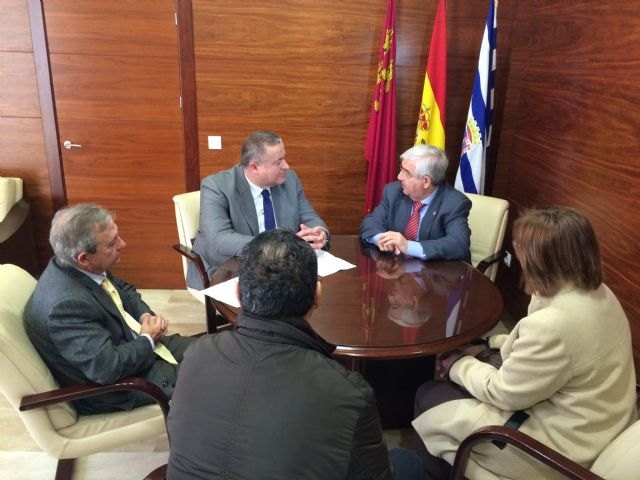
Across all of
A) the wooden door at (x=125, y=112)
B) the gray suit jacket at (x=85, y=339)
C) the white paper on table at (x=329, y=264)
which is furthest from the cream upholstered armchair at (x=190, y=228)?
the wooden door at (x=125, y=112)

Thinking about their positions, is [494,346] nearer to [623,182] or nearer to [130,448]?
[623,182]

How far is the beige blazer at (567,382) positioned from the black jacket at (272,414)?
0.52 meters

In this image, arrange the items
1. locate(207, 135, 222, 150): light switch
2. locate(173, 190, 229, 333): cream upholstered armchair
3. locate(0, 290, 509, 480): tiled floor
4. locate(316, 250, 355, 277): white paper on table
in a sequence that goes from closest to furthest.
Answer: locate(0, 290, 509, 480): tiled floor → locate(316, 250, 355, 277): white paper on table → locate(173, 190, 229, 333): cream upholstered armchair → locate(207, 135, 222, 150): light switch

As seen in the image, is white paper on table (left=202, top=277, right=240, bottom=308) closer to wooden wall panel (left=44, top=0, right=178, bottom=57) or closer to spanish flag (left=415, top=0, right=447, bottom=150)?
spanish flag (left=415, top=0, right=447, bottom=150)

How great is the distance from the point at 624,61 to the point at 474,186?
1112mm

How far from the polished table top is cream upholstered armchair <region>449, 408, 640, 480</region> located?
0.96ft

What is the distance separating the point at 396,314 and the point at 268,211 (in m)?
1.06

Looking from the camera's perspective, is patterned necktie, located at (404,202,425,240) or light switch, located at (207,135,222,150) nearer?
patterned necktie, located at (404,202,425,240)

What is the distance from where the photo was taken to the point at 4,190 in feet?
9.80

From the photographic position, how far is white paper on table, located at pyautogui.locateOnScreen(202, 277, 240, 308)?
1.70 metres

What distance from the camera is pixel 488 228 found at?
256cm

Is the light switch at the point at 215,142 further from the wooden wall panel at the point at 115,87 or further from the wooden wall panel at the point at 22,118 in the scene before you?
the wooden wall panel at the point at 22,118

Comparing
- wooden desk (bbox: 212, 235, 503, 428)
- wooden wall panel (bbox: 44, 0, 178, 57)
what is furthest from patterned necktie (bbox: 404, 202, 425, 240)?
wooden wall panel (bbox: 44, 0, 178, 57)

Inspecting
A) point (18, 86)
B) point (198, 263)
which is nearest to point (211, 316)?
point (198, 263)
